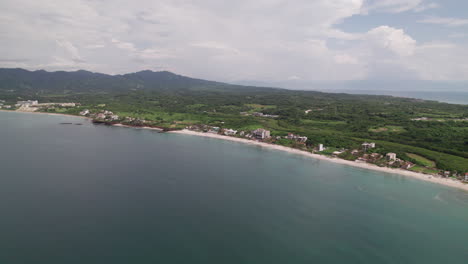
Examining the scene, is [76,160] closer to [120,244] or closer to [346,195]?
[120,244]

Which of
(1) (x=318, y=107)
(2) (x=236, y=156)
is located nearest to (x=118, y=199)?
(2) (x=236, y=156)

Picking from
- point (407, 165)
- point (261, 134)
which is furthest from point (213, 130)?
point (407, 165)

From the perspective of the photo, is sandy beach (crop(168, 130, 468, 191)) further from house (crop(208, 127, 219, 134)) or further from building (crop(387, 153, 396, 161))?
house (crop(208, 127, 219, 134))

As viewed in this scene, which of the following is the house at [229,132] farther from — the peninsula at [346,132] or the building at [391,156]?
the building at [391,156]

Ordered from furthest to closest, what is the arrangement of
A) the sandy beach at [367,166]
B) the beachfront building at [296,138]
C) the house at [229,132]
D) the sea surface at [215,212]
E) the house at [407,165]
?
the house at [229,132]
the beachfront building at [296,138]
the house at [407,165]
the sandy beach at [367,166]
the sea surface at [215,212]

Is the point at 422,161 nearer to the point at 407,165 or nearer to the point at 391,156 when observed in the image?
the point at 407,165

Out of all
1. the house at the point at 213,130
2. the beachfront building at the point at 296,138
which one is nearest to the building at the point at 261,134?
the beachfront building at the point at 296,138

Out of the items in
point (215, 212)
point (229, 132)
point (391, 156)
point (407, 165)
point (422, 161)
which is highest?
point (391, 156)

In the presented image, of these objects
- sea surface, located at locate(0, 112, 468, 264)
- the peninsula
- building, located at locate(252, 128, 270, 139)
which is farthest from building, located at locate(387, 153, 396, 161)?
building, located at locate(252, 128, 270, 139)
